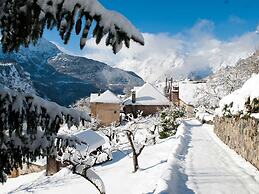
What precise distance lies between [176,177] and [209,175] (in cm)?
140

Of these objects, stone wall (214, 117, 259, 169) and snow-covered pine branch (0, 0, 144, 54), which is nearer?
snow-covered pine branch (0, 0, 144, 54)

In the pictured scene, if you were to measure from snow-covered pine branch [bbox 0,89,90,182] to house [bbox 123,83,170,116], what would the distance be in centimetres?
6265

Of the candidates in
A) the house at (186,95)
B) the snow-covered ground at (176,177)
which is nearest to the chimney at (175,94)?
the house at (186,95)

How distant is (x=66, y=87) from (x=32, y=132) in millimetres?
152314

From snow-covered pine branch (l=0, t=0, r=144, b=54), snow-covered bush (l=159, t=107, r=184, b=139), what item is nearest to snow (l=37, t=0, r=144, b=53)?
snow-covered pine branch (l=0, t=0, r=144, b=54)

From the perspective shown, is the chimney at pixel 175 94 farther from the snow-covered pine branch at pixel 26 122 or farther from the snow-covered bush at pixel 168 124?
the snow-covered pine branch at pixel 26 122

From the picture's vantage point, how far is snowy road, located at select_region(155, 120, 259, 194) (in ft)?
35.0

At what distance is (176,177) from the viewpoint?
12.1 m

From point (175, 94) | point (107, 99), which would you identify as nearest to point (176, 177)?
point (107, 99)

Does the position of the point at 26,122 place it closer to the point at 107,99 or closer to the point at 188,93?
the point at 107,99

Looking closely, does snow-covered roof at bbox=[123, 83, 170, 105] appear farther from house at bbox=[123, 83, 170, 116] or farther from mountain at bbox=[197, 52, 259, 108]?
mountain at bbox=[197, 52, 259, 108]

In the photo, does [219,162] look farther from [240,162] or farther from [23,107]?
[23,107]

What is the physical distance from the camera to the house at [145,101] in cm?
6750

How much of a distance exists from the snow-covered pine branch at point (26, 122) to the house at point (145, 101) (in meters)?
62.7
